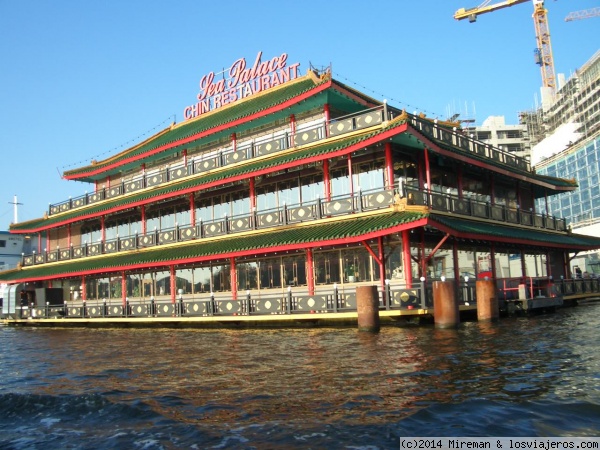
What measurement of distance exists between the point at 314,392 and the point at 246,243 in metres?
17.6

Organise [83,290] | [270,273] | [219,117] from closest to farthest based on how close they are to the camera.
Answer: [270,273] → [219,117] → [83,290]

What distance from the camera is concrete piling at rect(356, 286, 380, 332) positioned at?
20609mm

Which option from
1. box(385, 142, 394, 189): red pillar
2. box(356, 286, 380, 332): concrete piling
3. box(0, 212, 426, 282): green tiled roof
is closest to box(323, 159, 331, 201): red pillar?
box(0, 212, 426, 282): green tiled roof

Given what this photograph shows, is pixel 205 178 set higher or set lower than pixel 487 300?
higher

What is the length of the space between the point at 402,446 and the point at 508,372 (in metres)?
5.31

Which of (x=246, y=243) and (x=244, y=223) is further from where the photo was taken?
(x=244, y=223)

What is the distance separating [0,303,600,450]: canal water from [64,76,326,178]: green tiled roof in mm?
16225

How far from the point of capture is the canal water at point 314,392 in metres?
8.56

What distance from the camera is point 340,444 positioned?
797 cm

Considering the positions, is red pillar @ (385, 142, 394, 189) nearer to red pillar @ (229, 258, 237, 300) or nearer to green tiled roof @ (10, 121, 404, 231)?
green tiled roof @ (10, 121, 404, 231)

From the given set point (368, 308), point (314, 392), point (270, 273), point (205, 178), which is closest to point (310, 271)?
point (270, 273)

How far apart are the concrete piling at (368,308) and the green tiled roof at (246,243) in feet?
9.37

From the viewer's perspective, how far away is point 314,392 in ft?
36.5

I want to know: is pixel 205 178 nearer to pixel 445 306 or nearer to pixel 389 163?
pixel 389 163
